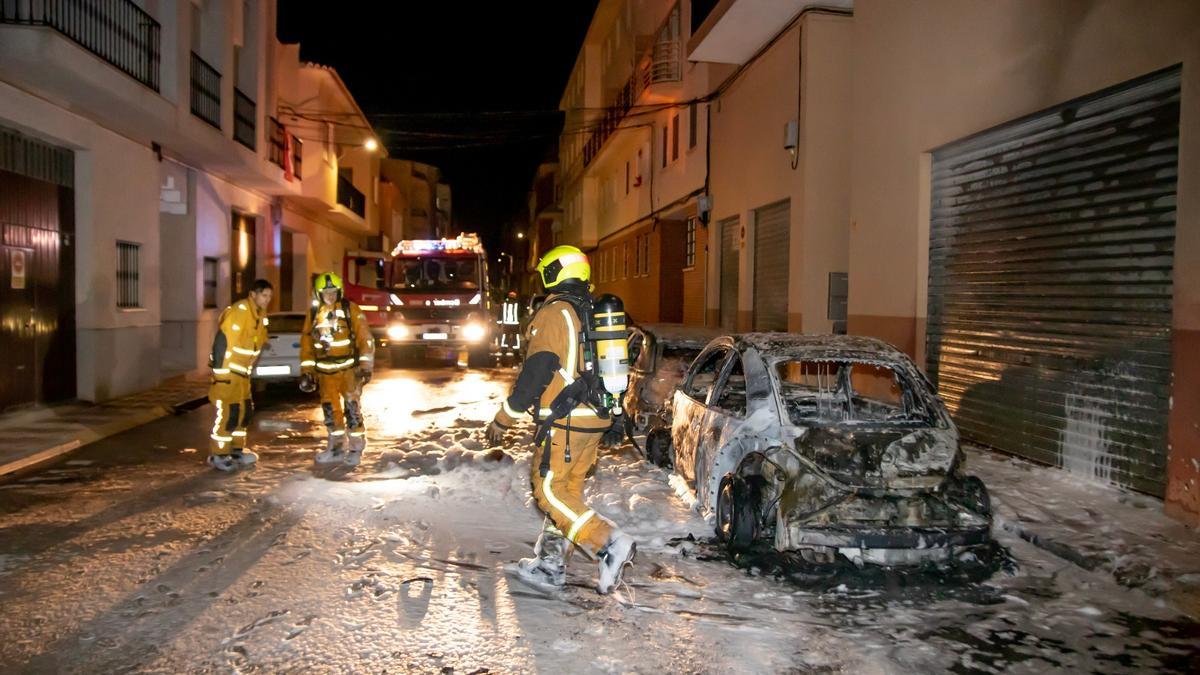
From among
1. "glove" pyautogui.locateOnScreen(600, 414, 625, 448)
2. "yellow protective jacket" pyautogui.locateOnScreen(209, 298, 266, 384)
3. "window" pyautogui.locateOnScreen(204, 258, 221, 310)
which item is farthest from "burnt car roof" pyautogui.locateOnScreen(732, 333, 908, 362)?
"window" pyautogui.locateOnScreen(204, 258, 221, 310)

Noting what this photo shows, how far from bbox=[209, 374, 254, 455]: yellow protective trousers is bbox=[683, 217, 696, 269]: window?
15669 millimetres

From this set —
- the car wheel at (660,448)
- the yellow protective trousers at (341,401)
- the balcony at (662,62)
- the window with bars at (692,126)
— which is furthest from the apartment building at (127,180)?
the window with bars at (692,126)

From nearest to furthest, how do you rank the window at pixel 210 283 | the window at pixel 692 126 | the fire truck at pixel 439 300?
1. the window at pixel 210 283
2. the fire truck at pixel 439 300
3. the window at pixel 692 126

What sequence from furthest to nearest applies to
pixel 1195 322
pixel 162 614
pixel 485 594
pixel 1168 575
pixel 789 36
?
pixel 789 36 → pixel 1195 322 → pixel 1168 575 → pixel 485 594 → pixel 162 614

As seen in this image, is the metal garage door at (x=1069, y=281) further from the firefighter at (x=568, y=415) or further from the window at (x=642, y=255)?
the window at (x=642, y=255)

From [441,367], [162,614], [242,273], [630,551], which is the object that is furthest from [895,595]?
[242,273]

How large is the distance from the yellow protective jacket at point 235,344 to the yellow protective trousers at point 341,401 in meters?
0.69

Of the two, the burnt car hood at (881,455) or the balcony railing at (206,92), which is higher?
the balcony railing at (206,92)

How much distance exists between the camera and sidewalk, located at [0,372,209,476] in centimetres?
940

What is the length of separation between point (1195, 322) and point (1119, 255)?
1187mm

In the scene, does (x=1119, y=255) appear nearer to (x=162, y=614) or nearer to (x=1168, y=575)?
(x=1168, y=575)

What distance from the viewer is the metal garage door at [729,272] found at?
1908cm

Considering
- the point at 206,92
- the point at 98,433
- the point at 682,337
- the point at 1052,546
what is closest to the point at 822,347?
the point at 1052,546

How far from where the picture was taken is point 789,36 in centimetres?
1512
